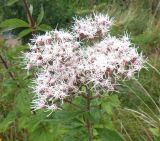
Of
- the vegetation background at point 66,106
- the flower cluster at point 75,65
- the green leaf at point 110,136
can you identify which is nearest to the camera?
the flower cluster at point 75,65

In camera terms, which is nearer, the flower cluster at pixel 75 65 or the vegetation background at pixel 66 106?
the flower cluster at pixel 75 65

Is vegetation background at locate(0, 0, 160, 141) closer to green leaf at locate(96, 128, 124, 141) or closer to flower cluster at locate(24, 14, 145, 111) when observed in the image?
green leaf at locate(96, 128, 124, 141)

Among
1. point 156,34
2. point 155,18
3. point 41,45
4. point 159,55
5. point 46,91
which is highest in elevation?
point 155,18

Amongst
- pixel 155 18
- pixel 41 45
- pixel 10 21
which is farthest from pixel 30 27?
pixel 155 18

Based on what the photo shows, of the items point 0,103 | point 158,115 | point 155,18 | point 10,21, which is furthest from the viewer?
point 155,18

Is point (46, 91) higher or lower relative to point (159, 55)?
lower

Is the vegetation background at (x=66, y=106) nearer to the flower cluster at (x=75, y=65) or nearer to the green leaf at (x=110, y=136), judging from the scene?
the green leaf at (x=110, y=136)

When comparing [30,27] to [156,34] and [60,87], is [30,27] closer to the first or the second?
[60,87]

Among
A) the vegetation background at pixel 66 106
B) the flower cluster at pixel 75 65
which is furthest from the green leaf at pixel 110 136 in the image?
the flower cluster at pixel 75 65

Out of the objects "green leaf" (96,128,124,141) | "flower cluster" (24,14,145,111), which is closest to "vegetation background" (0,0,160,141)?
"green leaf" (96,128,124,141)
